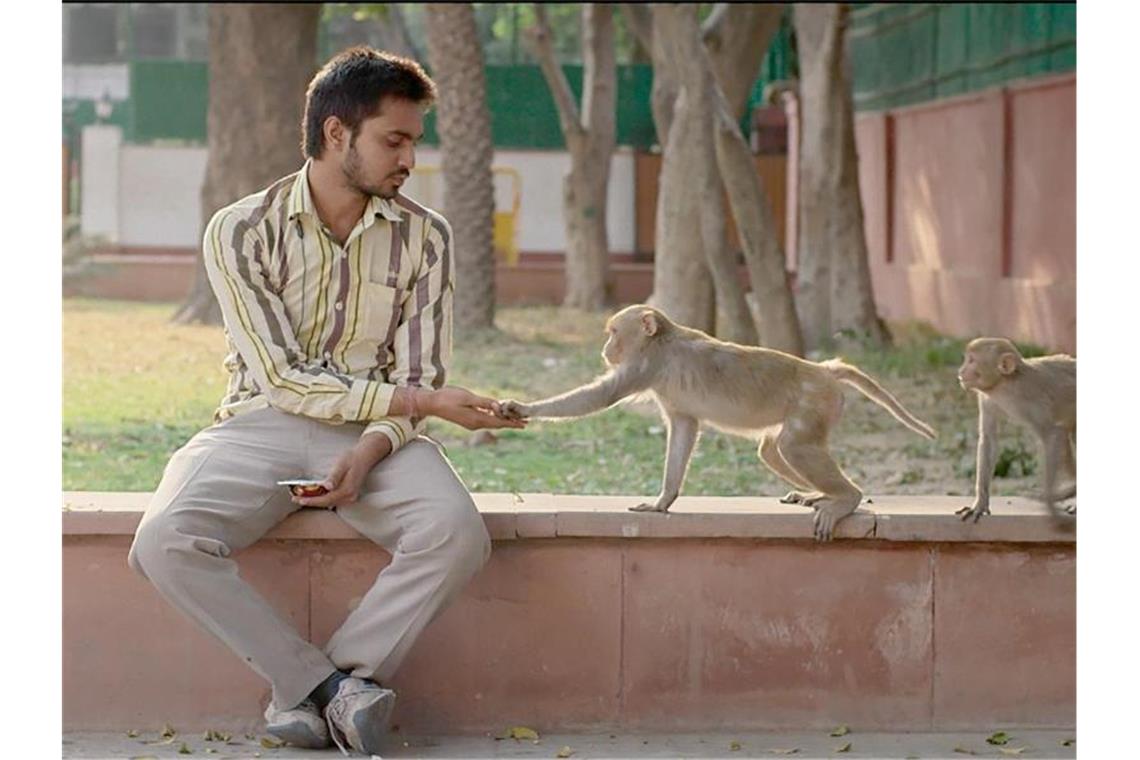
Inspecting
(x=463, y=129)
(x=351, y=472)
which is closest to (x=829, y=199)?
(x=463, y=129)

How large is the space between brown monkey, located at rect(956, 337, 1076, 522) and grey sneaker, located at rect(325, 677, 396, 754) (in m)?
1.88

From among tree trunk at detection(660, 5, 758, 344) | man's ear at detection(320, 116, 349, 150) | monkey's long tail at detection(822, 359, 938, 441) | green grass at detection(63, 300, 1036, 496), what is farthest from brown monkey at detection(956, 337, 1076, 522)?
tree trunk at detection(660, 5, 758, 344)

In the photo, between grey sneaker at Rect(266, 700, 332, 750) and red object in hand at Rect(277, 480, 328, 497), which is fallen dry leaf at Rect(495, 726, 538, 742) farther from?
red object in hand at Rect(277, 480, 328, 497)

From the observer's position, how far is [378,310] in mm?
5695

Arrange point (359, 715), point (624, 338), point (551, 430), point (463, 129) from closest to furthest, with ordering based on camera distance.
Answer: point (359, 715) < point (624, 338) < point (551, 430) < point (463, 129)

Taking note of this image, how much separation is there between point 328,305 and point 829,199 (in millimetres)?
13116

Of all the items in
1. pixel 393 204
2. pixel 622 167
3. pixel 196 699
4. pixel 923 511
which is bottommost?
pixel 196 699

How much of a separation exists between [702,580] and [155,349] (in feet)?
41.4

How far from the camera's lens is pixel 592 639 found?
578 centimetres

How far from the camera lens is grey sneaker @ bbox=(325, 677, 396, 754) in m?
5.23

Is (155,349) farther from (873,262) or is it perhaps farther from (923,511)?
(923,511)

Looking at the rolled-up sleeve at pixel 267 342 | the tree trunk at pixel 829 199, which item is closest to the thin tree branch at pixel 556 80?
the tree trunk at pixel 829 199

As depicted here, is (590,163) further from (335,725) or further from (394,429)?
(335,725)

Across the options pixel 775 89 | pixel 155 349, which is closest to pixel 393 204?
pixel 155 349
